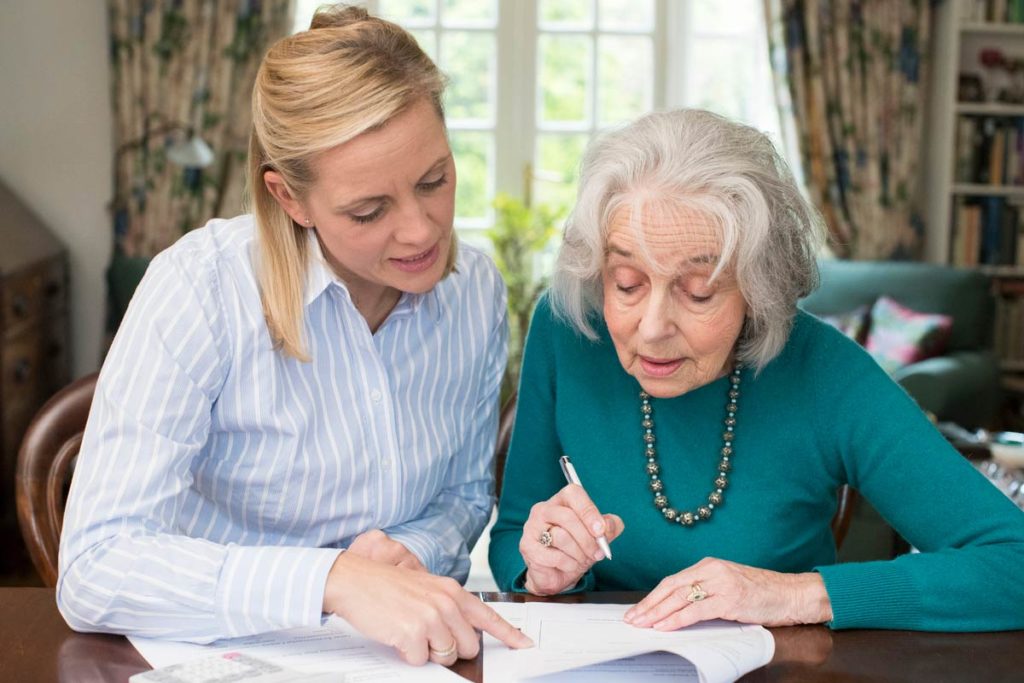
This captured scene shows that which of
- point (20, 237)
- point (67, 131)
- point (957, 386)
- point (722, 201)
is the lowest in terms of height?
point (957, 386)

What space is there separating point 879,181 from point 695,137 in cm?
433

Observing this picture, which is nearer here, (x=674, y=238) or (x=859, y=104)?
(x=674, y=238)

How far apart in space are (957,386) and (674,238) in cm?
340

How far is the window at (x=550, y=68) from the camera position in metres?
5.41

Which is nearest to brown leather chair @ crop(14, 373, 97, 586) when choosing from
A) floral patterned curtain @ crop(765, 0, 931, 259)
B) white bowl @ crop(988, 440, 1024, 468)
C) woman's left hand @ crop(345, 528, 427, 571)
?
woman's left hand @ crop(345, 528, 427, 571)

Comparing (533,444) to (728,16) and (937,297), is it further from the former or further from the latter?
(728,16)

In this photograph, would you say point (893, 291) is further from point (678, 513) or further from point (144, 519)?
point (144, 519)

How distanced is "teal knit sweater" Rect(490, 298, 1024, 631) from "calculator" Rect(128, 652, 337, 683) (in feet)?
1.41

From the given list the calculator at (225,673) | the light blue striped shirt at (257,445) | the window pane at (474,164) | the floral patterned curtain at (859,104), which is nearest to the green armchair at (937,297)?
the floral patterned curtain at (859,104)

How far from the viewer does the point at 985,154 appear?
5477 millimetres

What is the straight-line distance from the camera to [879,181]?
18.1 feet

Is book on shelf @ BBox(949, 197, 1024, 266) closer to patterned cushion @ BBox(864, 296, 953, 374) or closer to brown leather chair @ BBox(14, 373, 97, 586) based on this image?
patterned cushion @ BBox(864, 296, 953, 374)

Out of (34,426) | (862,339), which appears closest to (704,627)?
(34,426)

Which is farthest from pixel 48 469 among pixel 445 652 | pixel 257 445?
pixel 445 652
